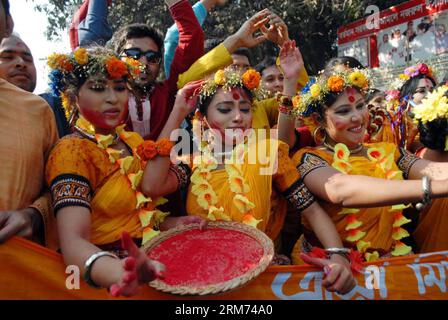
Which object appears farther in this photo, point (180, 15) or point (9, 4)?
point (180, 15)

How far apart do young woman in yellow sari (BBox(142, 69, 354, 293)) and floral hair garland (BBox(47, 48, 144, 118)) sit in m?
0.54

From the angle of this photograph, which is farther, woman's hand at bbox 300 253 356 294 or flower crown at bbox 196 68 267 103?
flower crown at bbox 196 68 267 103

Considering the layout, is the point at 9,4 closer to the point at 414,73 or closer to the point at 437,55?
the point at 414,73

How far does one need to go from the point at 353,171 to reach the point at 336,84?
58 centimetres

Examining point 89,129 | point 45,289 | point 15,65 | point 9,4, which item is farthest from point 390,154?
point 15,65

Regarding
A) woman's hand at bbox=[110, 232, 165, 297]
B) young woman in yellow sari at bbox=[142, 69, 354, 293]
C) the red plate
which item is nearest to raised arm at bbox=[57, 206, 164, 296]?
woman's hand at bbox=[110, 232, 165, 297]

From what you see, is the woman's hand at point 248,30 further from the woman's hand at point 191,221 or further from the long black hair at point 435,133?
the woman's hand at point 191,221

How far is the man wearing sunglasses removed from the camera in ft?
11.1

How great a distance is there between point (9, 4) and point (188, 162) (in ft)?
4.49

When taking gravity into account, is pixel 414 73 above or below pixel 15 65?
below

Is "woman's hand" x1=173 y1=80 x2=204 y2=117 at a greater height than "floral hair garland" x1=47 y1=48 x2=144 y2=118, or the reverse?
"floral hair garland" x1=47 y1=48 x2=144 y2=118

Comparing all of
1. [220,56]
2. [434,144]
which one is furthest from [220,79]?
[434,144]

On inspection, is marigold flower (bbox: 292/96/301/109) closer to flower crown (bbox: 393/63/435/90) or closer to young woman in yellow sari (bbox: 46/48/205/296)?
young woman in yellow sari (bbox: 46/48/205/296)
